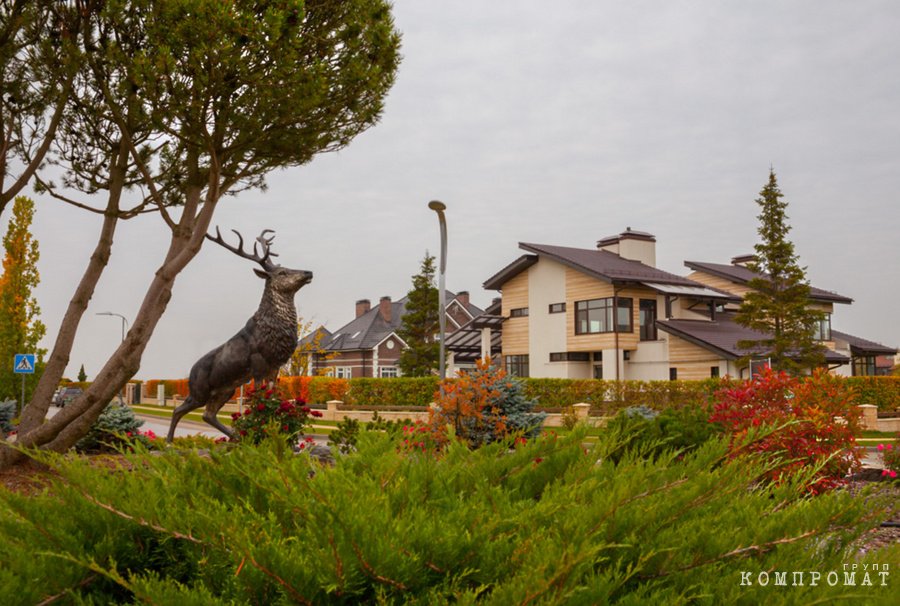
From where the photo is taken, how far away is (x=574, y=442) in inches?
120

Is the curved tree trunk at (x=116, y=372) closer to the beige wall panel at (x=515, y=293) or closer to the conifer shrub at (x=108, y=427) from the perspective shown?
the conifer shrub at (x=108, y=427)

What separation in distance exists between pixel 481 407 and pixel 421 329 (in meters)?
33.5

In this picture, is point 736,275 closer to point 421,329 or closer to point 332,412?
point 421,329

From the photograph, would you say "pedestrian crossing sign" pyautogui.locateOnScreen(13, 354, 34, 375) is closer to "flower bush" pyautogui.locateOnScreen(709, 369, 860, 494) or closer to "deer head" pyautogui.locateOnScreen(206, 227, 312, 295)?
"deer head" pyautogui.locateOnScreen(206, 227, 312, 295)

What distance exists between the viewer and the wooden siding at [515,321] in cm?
4238

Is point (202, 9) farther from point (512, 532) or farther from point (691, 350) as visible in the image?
point (691, 350)

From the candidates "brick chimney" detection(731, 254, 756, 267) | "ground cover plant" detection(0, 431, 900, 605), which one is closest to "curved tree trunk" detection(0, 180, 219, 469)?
"ground cover plant" detection(0, 431, 900, 605)

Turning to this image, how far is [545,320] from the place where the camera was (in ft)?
134

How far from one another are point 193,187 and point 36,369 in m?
19.4

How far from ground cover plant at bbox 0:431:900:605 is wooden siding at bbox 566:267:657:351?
35.3 m

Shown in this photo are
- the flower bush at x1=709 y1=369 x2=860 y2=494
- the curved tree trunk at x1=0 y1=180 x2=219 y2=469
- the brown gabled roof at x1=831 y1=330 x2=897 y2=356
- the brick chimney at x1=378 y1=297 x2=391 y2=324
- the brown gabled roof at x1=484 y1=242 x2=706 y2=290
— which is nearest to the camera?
the flower bush at x1=709 y1=369 x2=860 y2=494

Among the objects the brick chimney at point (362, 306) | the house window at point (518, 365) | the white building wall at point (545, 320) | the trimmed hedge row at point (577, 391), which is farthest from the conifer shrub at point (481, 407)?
the brick chimney at point (362, 306)

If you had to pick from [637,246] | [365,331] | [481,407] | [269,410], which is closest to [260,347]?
[269,410]

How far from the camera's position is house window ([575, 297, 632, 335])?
37.4 metres
